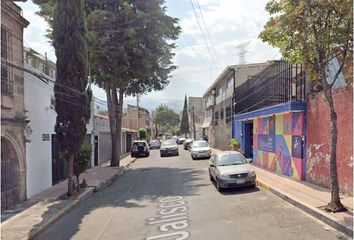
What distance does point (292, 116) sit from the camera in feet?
57.3

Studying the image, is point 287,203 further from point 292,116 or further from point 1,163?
point 1,163

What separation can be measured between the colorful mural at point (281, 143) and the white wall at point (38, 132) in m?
10.6

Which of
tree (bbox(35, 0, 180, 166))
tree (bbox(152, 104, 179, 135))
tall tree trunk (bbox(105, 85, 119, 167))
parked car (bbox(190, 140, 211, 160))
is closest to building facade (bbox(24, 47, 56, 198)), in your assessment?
tree (bbox(35, 0, 180, 166))

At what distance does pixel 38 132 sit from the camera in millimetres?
16891

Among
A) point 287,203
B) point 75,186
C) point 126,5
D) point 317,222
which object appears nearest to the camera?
point 317,222

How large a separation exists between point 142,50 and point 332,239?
756 inches

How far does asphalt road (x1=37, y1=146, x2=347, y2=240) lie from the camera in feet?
29.5

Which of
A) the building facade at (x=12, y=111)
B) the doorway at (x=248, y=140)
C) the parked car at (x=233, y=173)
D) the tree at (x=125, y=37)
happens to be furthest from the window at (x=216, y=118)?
the building facade at (x=12, y=111)

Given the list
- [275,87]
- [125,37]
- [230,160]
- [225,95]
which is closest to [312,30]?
[230,160]

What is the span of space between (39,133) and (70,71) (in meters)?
3.29

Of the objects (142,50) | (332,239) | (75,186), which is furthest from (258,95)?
(332,239)

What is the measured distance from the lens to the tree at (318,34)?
955 cm

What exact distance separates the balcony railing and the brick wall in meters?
1.79

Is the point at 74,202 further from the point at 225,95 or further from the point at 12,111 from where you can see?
the point at 225,95
